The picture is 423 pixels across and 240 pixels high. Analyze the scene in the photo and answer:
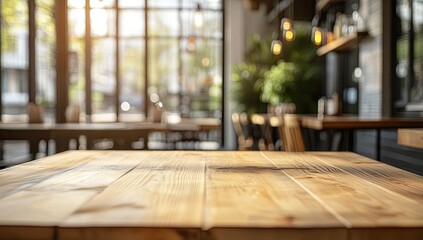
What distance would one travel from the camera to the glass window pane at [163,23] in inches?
416

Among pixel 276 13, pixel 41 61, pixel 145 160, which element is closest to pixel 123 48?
pixel 41 61

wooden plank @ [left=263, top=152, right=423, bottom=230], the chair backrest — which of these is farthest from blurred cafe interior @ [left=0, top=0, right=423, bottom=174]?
wooden plank @ [left=263, top=152, right=423, bottom=230]

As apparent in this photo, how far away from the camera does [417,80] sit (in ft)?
14.1

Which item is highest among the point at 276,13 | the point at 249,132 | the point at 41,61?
the point at 276,13

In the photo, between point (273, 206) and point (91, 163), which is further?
point (91, 163)

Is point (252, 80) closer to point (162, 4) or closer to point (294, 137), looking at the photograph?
point (162, 4)

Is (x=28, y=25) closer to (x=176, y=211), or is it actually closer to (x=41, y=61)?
(x=41, y=61)

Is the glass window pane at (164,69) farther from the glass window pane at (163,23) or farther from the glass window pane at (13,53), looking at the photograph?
the glass window pane at (13,53)

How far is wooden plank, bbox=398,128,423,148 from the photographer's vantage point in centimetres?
267

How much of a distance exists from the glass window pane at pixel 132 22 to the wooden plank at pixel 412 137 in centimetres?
814

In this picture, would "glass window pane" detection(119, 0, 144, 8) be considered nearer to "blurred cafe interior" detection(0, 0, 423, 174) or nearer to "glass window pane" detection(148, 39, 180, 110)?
"blurred cafe interior" detection(0, 0, 423, 174)

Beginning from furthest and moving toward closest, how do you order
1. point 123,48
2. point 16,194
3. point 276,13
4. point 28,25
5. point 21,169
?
point 123,48, point 276,13, point 28,25, point 21,169, point 16,194

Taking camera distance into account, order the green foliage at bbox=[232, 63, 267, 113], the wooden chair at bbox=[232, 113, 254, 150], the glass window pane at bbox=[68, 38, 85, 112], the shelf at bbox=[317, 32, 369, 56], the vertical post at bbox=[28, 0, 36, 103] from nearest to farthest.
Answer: the shelf at bbox=[317, 32, 369, 56] < the wooden chair at bbox=[232, 113, 254, 150] < the vertical post at bbox=[28, 0, 36, 103] < the green foliage at bbox=[232, 63, 267, 113] < the glass window pane at bbox=[68, 38, 85, 112]

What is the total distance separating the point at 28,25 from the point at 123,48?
8.74 feet
